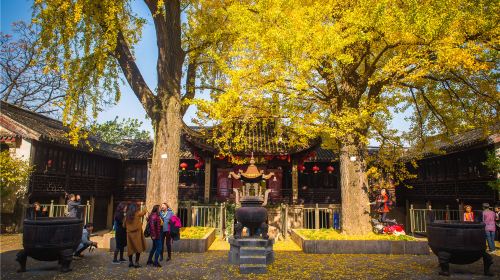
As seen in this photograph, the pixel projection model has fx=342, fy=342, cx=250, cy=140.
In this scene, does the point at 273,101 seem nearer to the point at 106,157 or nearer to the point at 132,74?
the point at 132,74

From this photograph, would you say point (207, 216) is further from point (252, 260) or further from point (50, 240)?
point (50, 240)

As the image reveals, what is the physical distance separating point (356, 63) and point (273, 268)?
7214 mm

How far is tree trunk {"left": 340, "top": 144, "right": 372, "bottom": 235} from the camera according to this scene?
11.6 metres

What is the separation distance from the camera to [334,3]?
1066cm

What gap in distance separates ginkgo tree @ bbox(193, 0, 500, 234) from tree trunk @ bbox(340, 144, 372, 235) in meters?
0.03

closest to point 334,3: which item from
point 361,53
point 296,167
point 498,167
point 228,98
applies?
point 361,53

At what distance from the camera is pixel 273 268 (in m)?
8.42

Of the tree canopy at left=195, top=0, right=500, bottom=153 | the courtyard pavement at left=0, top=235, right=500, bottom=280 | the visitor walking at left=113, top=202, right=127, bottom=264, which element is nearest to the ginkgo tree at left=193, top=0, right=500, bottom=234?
the tree canopy at left=195, top=0, right=500, bottom=153

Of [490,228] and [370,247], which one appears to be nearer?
[370,247]

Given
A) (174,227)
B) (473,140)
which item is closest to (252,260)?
(174,227)

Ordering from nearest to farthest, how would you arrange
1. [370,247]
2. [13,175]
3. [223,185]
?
[370,247]
[13,175]
[223,185]

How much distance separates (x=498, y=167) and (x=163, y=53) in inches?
516

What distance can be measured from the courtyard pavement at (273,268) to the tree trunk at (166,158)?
2.19m

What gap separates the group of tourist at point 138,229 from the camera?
794 centimetres
